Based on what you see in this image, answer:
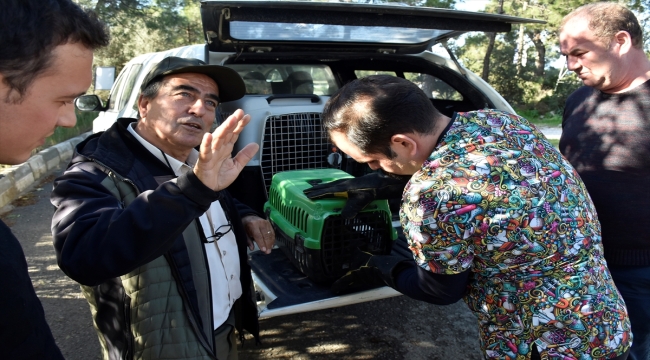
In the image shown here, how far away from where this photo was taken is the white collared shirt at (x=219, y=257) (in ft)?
6.44

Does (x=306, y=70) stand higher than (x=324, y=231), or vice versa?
(x=306, y=70)

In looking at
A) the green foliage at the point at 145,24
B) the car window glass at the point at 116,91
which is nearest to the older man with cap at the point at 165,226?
the car window glass at the point at 116,91

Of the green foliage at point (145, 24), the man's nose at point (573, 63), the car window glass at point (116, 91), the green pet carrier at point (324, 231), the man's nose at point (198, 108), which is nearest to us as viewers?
the man's nose at point (198, 108)

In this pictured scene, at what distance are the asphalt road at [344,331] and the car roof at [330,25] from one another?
7.13 feet

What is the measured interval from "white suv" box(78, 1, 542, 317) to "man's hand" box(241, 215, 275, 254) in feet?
1.33

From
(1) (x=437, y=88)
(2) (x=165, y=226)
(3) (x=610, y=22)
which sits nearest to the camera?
(2) (x=165, y=226)

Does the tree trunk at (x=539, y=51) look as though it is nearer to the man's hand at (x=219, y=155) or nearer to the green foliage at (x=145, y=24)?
the green foliage at (x=145, y=24)

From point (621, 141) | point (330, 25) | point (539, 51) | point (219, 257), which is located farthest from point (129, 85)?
Answer: point (539, 51)

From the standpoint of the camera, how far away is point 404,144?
5.24 feet

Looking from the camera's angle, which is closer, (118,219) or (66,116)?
(66,116)

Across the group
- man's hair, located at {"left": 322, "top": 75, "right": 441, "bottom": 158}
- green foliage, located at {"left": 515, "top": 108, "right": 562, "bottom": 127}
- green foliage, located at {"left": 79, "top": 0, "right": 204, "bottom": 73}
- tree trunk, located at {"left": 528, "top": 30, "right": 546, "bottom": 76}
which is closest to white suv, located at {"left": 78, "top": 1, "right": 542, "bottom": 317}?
man's hair, located at {"left": 322, "top": 75, "right": 441, "bottom": 158}

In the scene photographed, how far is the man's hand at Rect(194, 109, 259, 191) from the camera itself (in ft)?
4.44

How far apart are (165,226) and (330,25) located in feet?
7.19

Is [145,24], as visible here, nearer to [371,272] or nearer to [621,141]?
[371,272]
